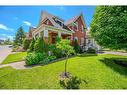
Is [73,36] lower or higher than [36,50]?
higher

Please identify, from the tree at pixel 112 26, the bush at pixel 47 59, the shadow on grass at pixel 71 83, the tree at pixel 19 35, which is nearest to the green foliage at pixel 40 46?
the bush at pixel 47 59

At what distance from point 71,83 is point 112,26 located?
12.8 feet

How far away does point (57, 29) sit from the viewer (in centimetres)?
980

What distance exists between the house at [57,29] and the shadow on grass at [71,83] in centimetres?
425

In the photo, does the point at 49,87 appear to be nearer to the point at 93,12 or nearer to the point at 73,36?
the point at 93,12

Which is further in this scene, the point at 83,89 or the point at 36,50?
the point at 36,50

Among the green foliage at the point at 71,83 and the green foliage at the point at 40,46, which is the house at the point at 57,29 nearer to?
the green foliage at the point at 40,46

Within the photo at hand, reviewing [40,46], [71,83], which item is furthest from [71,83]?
[40,46]

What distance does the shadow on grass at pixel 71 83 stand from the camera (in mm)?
4320

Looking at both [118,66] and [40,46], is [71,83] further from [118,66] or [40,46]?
[40,46]

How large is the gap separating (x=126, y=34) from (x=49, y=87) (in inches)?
180
